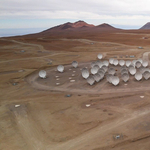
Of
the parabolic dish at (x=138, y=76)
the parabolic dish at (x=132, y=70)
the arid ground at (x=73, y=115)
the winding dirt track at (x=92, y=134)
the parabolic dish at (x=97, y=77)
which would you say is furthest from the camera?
the parabolic dish at (x=132, y=70)

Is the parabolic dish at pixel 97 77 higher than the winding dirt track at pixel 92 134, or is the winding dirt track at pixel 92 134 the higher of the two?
the parabolic dish at pixel 97 77

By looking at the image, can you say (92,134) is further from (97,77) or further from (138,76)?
(138,76)

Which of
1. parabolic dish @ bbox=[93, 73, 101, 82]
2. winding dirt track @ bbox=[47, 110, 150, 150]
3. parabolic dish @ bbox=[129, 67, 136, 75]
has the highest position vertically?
parabolic dish @ bbox=[129, 67, 136, 75]

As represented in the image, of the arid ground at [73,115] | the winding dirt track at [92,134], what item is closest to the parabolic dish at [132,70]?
the arid ground at [73,115]

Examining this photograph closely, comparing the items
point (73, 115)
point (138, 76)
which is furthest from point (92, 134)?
point (138, 76)

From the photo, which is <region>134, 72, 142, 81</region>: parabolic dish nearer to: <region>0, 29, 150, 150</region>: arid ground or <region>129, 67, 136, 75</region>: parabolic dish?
<region>0, 29, 150, 150</region>: arid ground

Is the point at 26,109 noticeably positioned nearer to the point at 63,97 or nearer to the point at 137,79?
the point at 63,97

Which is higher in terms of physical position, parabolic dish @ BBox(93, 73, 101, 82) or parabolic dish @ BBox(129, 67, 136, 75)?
parabolic dish @ BBox(129, 67, 136, 75)

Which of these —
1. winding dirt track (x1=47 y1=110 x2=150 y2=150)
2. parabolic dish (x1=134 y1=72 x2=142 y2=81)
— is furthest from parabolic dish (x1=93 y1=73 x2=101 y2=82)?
winding dirt track (x1=47 y1=110 x2=150 y2=150)

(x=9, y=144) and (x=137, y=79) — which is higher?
(x=137, y=79)

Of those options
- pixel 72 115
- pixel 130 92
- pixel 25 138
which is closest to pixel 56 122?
pixel 72 115

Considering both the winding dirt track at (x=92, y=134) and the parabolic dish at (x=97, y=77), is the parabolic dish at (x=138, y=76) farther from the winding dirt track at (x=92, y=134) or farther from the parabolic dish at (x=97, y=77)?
the winding dirt track at (x=92, y=134)
